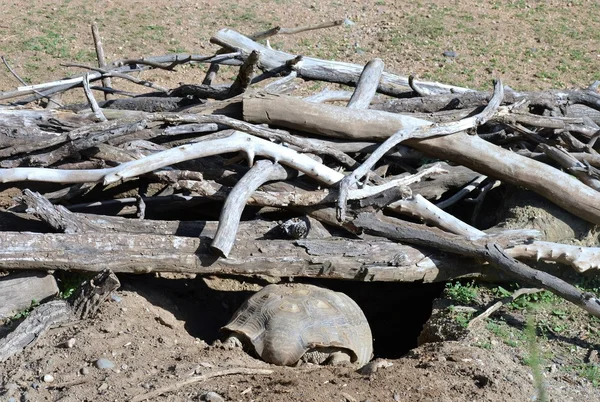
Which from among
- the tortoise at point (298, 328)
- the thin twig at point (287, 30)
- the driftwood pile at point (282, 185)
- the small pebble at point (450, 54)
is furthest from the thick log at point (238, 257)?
the small pebble at point (450, 54)

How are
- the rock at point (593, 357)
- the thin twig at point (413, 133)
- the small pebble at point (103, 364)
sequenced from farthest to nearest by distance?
the thin twig at point (413, 133) → the rock at point (593, 357) → the small pebble at point (103, 364)

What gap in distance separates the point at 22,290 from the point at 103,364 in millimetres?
1160

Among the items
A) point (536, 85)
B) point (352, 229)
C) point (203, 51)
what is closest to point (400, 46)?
point (536, 85)

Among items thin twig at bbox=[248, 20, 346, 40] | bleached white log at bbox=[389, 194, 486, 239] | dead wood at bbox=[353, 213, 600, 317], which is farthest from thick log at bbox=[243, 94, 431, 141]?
thin twig at bbox=[248, 20, 346, 40]

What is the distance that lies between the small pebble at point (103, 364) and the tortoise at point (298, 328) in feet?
3.06

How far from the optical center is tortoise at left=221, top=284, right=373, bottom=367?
543 centimetres

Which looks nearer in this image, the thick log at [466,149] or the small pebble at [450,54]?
the thick log at [466,149]

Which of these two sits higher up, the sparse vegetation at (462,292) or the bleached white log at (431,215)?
the bleached white log at (431,215)

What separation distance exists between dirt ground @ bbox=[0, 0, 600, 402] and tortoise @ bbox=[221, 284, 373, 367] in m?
0.27

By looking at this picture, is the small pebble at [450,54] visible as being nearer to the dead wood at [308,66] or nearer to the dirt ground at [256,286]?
the dirt ground at [256,286]

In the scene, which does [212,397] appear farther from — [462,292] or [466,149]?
[466,149]

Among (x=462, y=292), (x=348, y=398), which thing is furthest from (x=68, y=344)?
(x=462, y=292)

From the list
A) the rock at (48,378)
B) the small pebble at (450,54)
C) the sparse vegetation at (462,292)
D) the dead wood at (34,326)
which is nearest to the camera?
the rock at (48,378)

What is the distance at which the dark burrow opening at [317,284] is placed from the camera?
5.94m
